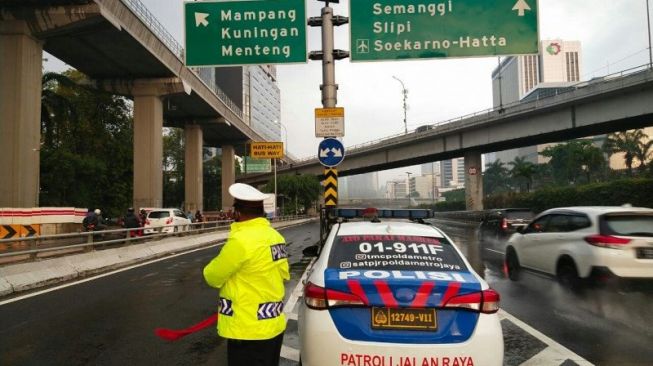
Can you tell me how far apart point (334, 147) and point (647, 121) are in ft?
94.9

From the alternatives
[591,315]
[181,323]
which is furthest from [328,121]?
[591,315]

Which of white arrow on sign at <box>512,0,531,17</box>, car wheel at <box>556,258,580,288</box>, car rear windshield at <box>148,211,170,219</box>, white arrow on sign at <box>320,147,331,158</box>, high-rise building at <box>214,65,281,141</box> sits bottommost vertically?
car wheel at <box>556,258,580,288</box>

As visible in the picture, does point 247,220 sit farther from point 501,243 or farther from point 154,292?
point 501,243

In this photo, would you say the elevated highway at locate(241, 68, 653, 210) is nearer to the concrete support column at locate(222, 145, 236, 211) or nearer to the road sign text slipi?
the concrete support column at locate(222, 145, 236, 211)

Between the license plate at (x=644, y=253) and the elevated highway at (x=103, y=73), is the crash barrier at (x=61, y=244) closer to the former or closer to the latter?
the elevated highway at (x=103, y=73)

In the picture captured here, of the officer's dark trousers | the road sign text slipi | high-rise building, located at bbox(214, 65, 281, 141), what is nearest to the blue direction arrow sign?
the road sign text slipi

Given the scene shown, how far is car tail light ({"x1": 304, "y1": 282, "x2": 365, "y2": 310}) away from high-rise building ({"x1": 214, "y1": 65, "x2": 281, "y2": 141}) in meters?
133

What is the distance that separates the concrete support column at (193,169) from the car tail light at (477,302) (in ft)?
176

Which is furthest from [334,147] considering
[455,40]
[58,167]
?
[58,167]

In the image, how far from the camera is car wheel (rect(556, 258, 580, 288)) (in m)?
9.27

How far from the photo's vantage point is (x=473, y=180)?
49531 millimetres

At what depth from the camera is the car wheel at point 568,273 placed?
9.27 meters

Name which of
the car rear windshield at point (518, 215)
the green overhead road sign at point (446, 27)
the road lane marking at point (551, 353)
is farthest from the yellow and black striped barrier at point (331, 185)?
the car rear windshield at point (518, 215)

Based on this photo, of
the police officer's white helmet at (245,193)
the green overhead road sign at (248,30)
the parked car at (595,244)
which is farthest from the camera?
the green overhead road sign at (248,30)
